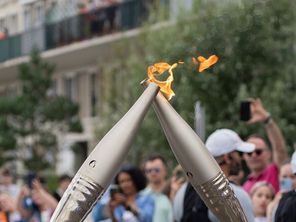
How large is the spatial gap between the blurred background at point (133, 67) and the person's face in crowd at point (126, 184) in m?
2.55

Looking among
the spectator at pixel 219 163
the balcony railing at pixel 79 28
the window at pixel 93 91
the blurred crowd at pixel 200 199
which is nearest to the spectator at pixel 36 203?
the blurred crowd at pixel 200 199

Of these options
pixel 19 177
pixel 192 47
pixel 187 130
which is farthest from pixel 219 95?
pixel 19 177

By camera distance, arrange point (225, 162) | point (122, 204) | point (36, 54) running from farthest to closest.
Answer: point (36, 54) → point (122, 204) → point (225, 162)

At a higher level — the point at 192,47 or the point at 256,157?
the point at 192,47

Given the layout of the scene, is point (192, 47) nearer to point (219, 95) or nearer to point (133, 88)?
point (219, 95)

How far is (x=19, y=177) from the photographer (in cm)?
3316

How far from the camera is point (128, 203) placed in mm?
7914

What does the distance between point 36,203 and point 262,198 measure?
312 centimetres

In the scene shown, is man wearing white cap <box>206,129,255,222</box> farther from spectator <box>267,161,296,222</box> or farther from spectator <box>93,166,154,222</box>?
spectator <box>93,166,154,222</box>

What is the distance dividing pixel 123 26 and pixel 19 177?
6082 mm

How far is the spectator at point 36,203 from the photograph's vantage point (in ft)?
31.2

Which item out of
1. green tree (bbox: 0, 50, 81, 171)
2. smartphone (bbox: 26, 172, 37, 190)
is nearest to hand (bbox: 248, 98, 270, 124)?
smartphone (bbox: 26, 172, 37, 190)

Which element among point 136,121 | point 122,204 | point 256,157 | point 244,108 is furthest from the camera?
point 244,108

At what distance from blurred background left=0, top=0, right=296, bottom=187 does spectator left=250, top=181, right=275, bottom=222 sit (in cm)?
227
